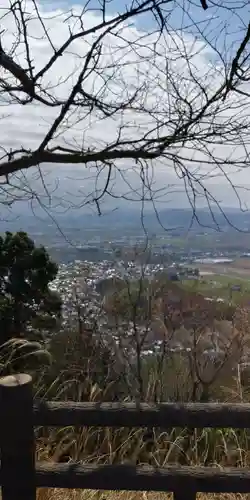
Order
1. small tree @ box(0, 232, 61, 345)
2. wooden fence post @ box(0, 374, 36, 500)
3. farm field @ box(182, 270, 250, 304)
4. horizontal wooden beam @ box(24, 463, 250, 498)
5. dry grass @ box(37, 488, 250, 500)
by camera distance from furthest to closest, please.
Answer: small tree @ box(0, 232, 61, 345)
farm field @ box(182, 270, 250, 304)
dry grass @ box(37, 488, 250, 500)
horizontal wooden beam @ box(24, 463, 250, 498)
wooden fence post @ box(0, 374, 36, 500)

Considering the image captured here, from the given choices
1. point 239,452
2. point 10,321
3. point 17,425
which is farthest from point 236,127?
point 10,321

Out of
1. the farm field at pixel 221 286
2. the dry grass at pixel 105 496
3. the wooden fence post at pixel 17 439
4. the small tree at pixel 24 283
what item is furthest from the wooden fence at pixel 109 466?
the small tree at pixel 24 283

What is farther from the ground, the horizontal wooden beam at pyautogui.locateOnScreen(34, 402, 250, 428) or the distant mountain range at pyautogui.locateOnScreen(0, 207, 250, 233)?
the distant mountain range at pyautogui.locateOnScreen(0, 207, 250, 233)

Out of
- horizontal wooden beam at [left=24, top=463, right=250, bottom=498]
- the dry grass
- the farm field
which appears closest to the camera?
horizontal wooden beam at [left=24, top=463, right=250, bottom=498]

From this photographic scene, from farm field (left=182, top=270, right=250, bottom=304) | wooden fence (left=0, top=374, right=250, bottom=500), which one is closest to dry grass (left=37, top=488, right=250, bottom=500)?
wooden fence (left=0, top=374, right=250, bottom=500)

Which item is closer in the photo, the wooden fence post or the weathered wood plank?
the wooden fence post

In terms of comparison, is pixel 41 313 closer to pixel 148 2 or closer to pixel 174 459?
pixel 174 459

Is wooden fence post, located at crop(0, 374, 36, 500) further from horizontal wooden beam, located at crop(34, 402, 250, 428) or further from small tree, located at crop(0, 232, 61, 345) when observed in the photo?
small tree, located at crop(0, 232, 61, 345)
